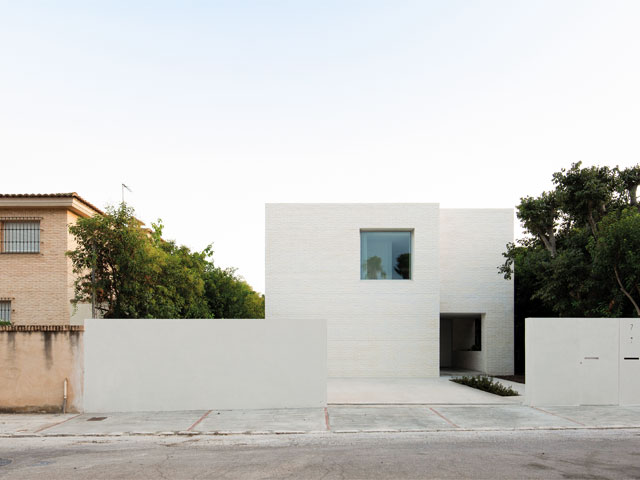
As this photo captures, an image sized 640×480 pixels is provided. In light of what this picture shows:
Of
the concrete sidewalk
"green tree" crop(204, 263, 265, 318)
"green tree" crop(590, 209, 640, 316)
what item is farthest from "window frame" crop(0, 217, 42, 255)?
"green tree" crop(590, 209, 640, 316)

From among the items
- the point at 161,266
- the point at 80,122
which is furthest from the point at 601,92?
the point at 80,122

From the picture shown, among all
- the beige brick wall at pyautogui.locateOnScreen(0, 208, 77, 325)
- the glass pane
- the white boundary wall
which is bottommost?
the white boundary wall

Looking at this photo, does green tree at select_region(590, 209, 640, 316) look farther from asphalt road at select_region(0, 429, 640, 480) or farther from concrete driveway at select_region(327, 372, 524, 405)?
asphalt road at select_region(0, 429, 640, 480)

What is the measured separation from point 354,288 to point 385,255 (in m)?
1.78

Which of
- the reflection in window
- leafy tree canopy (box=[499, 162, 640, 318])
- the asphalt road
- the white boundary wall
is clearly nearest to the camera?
the asphalt road

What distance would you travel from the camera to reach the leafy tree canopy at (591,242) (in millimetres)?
13875

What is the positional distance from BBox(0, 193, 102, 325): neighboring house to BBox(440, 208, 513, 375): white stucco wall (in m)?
13.9

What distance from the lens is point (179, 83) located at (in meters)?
16.4

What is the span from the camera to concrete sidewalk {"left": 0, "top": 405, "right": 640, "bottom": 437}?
A: 30.2 ft

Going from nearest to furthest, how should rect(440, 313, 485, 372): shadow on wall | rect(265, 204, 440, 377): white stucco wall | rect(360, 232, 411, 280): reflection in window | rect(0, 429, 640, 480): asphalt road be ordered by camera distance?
rect(0, 429, 640, 480): asphalt road, rect(265, 204, 440, 377): white stucco wall, rect(360, 232, 411, 280): reflection in window, rect(440, 313, 485, 372): shadow on wall

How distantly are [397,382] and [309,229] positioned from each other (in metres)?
6.43

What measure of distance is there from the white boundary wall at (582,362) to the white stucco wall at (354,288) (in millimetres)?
7120

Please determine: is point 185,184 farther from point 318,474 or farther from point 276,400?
point 318,474

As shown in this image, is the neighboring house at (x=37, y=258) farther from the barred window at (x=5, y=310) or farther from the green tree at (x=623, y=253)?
the green tree at (x=623, y=253)
